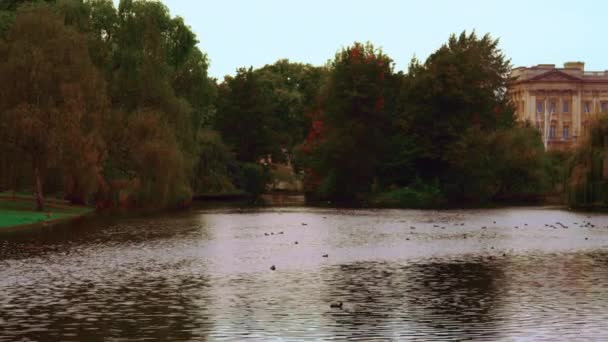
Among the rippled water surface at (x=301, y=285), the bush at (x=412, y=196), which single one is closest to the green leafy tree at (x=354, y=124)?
the bush at (x=412, y=196)

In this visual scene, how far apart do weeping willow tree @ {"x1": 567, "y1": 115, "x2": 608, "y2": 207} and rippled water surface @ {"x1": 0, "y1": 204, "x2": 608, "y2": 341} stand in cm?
3192

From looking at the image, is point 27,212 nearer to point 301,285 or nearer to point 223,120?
point 301,285

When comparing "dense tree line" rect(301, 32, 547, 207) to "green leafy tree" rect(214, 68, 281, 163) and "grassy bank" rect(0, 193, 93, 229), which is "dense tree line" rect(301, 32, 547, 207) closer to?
"green leafy tree" rect(214, 68, 281, 163)

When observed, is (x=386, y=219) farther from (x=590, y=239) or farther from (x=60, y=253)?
(x=60, y=253)

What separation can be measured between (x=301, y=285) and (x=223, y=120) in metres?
117

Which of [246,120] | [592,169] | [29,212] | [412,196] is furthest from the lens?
[246,120]

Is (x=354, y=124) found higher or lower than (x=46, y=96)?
higher

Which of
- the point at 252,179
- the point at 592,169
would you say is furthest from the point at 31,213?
the point at 252,179

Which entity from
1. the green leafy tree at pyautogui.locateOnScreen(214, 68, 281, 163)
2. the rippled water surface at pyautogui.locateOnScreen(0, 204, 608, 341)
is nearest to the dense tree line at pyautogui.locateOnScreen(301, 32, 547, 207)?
the green leafy tree at pyautogui.locateOnScreen(214, 68, 281, 163)

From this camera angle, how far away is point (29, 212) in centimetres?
7075

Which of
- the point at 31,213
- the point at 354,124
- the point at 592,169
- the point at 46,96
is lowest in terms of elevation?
the point at 31,213

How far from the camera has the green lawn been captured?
6252 cm

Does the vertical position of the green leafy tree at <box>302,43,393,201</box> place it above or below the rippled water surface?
above

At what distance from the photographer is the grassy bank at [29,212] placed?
62.8 meters
